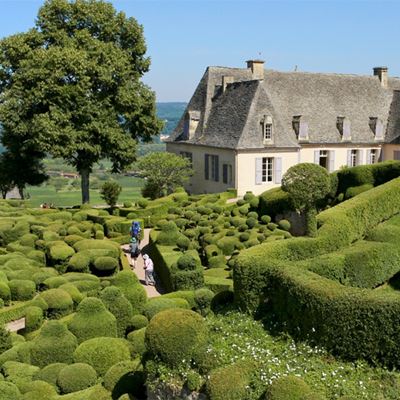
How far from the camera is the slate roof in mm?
38844

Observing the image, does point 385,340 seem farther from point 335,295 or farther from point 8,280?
point 8,280

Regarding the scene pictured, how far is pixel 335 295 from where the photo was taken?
40.6ft

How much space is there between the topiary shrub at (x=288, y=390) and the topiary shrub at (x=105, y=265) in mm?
14450

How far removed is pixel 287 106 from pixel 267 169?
5.49 metres

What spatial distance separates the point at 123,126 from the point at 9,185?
38.4ft

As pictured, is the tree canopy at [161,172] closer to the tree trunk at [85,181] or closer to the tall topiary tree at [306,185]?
the tree trunk at [85,181]

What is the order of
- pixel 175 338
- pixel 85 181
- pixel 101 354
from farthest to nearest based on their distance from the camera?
1. pixel 85 181
2. pixel 101 354
3. pixel 175 338

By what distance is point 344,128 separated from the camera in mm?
41750

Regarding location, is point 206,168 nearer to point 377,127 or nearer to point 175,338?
point 377,127

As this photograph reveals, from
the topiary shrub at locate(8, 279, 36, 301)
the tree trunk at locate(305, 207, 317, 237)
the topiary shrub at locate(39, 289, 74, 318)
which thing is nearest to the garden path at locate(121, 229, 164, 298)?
the topiary shrub at locate(39, 289, 74, 318)

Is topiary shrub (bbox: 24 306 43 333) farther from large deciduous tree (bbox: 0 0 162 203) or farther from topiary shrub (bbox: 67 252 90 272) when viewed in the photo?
large deciduous tree (bbox: 0 0 162 203)

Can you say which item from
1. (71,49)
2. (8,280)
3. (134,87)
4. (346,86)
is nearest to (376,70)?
(346,86)

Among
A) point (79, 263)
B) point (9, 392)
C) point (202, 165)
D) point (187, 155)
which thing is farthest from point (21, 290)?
point (187, 155)

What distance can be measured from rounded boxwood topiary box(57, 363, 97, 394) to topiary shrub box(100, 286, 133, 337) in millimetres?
3541
